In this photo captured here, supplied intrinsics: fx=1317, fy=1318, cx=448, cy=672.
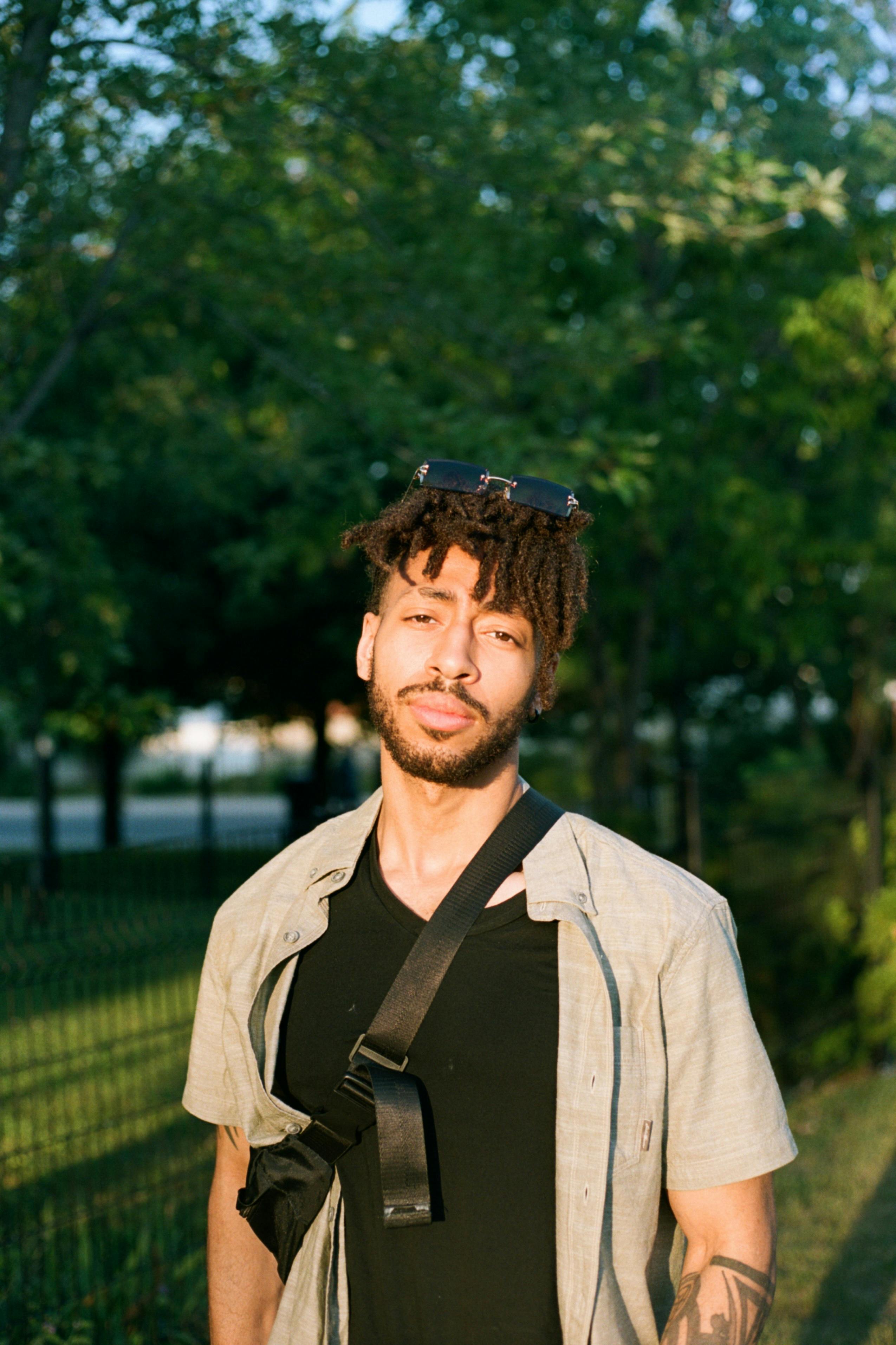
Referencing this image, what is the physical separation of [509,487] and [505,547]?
108 mm

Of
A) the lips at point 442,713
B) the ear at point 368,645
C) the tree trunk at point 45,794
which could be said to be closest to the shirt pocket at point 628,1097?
the lips at point 442,713

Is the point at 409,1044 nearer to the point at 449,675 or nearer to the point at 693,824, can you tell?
the point at 449,675

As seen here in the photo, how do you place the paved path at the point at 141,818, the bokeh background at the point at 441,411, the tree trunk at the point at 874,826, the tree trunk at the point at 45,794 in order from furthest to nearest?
1. the paved path at the point at 141,818
2. the tree trunk at the point at 45,794
3. the tree trunk at the point at 874,826
4. the bokeh background at the point at 441,411

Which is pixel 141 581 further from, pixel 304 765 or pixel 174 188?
pixel 304 765

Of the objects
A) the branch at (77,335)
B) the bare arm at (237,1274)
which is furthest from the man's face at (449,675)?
the branch at (77,335)

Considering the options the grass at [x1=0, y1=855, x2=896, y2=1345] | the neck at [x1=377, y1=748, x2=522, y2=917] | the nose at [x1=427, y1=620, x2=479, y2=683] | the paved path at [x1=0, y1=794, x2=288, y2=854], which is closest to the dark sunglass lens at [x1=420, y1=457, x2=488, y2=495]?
the nose at [x1=427, y1=620, x2=479, y2=683]

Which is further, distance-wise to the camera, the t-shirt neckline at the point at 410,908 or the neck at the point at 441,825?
the neck at the point at 441,825

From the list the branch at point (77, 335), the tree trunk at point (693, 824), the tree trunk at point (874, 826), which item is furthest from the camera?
the tree trunk at point (874, 826)

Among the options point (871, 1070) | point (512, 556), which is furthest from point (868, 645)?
point (512, 556)

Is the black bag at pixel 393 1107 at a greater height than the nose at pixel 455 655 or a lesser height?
lesser

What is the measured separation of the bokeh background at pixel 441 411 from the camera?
15.2 ft

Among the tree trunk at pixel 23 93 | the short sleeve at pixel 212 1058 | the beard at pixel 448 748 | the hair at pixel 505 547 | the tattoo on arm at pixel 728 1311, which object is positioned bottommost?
the tattoo on arm at pixel 728 1311

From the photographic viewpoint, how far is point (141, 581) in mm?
13938

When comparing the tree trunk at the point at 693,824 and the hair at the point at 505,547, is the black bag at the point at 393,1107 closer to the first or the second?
the hair at the point at 505,547
